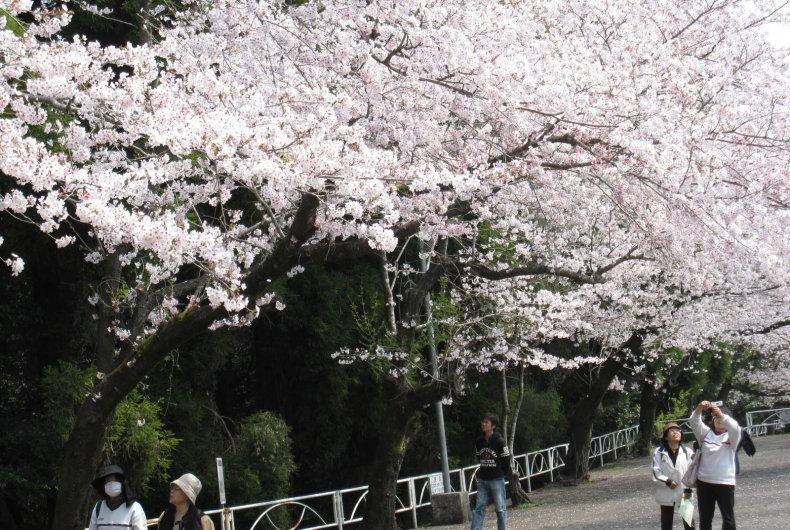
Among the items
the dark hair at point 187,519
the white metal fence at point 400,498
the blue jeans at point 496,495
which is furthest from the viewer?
the white metal fence at point 400,498

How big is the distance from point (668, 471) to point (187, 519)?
5.00m

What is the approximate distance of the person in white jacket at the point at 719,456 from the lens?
915cm

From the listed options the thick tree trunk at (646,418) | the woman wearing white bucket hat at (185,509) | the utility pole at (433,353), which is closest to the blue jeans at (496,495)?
the utility pole at (433,353)

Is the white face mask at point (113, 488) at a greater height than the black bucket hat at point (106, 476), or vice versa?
the black bucket hat at point (106, 476)

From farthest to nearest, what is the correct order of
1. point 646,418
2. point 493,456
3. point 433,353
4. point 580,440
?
point 646,418 → point 580,440 → point 433,353 → point 493,456

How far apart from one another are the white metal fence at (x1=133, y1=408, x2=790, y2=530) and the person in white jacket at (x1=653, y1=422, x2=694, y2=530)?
15.1 ft

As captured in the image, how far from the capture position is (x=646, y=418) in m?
35.1

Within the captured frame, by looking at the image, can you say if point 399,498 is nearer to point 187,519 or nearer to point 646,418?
point 187,519

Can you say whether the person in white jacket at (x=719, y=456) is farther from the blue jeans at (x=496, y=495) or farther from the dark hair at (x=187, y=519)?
the dark hair at (x=187, y=519)

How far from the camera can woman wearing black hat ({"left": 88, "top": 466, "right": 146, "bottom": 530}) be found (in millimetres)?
7027

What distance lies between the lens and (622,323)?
21.6 meters

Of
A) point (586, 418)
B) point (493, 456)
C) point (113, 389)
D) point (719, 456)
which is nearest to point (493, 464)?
point (493, 456)

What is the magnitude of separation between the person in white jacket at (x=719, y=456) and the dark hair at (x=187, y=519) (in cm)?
469

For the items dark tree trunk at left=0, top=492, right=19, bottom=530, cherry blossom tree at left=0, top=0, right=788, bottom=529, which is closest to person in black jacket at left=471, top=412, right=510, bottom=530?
cherry blossom tree at left=0, top=0, right=788, bottom=529
